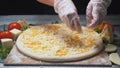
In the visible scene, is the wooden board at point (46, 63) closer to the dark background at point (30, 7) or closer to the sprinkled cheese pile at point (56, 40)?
the sprinkled cheese pile at point (56, 40)

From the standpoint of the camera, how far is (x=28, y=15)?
5.88 feet

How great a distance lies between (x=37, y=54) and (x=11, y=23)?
0.37 metres

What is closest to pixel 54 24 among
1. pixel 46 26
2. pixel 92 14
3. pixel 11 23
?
pixel 46 26

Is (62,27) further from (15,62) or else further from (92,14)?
(15,62)

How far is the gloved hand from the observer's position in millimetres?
1301

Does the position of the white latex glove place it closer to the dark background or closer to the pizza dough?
the pizza dough

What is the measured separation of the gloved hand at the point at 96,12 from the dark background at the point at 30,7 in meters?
0.45

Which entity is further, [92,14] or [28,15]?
[28,15]

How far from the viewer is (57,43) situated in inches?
54.5

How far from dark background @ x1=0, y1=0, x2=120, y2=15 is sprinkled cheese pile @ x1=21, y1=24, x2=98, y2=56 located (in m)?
0.27

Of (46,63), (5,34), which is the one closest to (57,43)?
(46,63)

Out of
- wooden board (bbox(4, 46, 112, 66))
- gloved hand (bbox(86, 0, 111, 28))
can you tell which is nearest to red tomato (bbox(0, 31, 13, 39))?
wooden board (bbox(4, 46, 112, 66))

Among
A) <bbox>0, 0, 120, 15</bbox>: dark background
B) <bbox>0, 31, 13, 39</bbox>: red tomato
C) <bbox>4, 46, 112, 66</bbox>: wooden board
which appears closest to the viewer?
<bbox>4, 46, 112, 66</bbox>: wooden board

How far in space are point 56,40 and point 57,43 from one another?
0.03 meters
